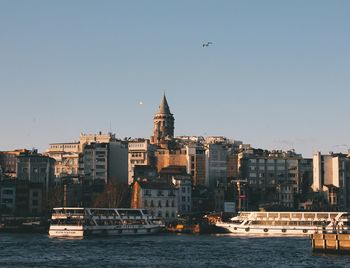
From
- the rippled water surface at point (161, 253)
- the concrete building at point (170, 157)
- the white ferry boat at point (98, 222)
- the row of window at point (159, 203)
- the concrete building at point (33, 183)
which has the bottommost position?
the rippled water surface at point (161, 253)

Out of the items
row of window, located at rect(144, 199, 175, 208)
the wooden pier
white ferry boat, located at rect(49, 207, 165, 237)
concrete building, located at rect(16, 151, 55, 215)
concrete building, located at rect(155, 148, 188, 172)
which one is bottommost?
the wooden pier

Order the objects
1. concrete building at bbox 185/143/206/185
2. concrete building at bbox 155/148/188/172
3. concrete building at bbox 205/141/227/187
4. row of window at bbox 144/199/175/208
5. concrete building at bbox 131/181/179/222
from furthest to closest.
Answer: concrete building at bbox 155/148/188/172
concrete building at bbox 205/141/227/187
concrete building at bbox 185/143/206/185
row of window at bbox 144/199/175/208
concrete building at bbox 131/181/179/222

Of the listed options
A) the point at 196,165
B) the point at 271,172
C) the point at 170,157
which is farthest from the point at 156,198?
the point at 271,172

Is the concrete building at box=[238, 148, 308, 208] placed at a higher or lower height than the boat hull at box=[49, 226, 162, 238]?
higher

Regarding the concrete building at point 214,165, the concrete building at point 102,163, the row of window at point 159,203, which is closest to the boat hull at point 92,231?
the row of window at point 159,203

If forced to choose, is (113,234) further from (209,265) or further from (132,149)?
(132,149)

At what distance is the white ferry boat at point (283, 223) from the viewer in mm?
120375

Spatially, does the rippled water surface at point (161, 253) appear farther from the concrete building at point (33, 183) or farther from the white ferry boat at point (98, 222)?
the concrete building at point (33, 183)

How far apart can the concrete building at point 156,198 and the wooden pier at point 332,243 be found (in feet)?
217

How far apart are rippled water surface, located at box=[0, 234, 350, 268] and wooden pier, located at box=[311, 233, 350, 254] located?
5.15 feet

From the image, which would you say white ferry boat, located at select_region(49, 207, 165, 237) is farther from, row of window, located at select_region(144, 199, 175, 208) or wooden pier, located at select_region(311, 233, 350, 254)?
wooden pier, located at select_region(311, 233, 350, 254)

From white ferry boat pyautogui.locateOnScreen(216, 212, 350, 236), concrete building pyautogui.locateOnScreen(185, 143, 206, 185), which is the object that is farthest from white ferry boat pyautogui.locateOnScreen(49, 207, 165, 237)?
concrete building pyautogui.locateOnScreen(185, 143, 206, 185)

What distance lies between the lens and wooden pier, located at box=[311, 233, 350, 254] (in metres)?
80.4

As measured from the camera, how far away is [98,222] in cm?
11881
